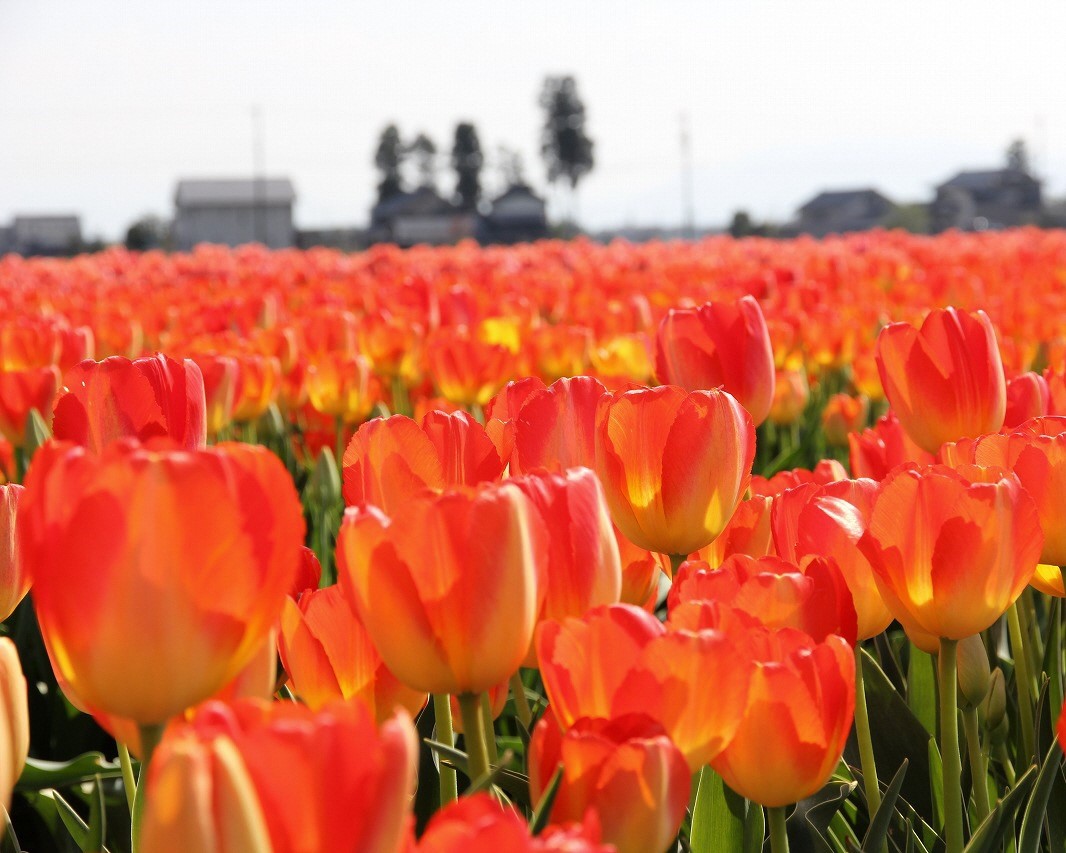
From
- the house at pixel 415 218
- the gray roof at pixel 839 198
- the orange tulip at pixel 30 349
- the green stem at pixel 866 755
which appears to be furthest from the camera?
the gray roof at pixel 839 198

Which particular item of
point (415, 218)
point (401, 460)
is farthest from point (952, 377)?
point (415, 218)

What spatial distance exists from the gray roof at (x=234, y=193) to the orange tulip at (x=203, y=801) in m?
63.9

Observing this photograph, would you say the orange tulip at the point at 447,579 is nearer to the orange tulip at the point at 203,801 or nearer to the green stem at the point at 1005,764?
the orange tulip at the point at 203,801

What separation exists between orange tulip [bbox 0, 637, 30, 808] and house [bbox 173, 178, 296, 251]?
207 ft

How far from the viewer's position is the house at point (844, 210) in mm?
80062

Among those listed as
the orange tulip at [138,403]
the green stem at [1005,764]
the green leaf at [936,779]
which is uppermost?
the orange tulip at [138,403]

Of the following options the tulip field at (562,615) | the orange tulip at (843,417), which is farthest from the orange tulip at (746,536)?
the orange tulip at (843,417)

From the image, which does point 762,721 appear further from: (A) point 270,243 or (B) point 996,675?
(A) point 270,243

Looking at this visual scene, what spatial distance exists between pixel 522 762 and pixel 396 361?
216 cm

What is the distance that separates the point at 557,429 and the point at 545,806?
0.54 m

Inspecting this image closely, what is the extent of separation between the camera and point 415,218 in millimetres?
73750

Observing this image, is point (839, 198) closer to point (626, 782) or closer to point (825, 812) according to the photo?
point (825, 812)

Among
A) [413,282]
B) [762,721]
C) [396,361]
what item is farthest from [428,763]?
[413,282]

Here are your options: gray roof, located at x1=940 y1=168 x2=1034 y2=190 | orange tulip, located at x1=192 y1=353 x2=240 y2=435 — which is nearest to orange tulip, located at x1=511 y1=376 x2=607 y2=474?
orange tulip, located at x1=192 y1=353 x2=240 y2=435
